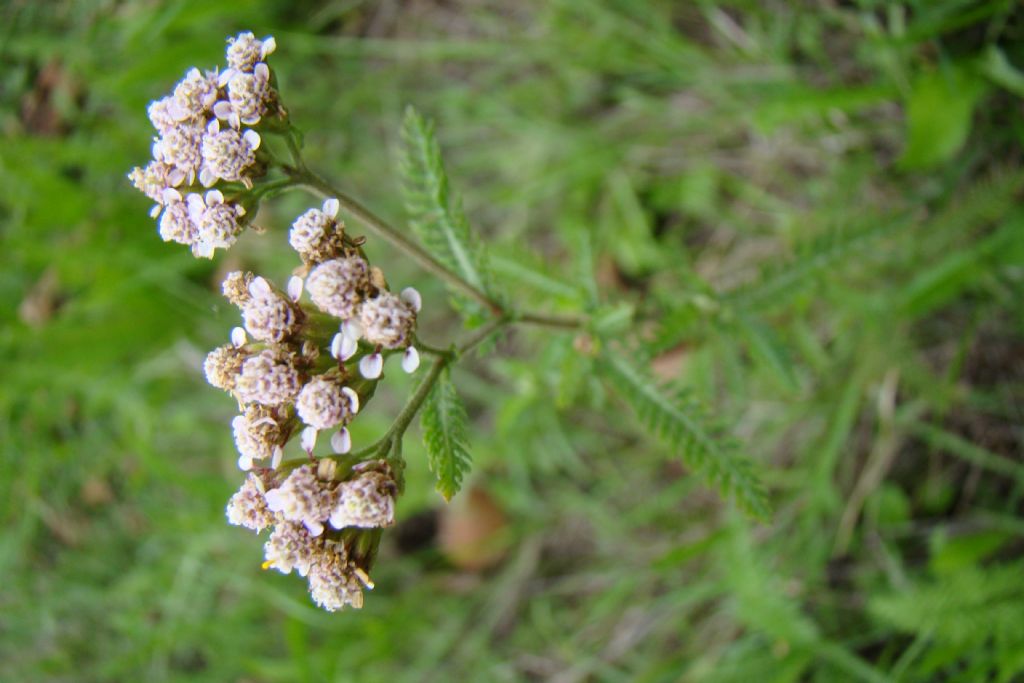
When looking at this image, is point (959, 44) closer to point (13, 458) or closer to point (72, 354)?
point (72, 354)

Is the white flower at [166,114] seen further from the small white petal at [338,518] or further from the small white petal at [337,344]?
the small white petal at [338,518]

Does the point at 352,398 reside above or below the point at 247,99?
below

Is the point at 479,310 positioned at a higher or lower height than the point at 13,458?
lower

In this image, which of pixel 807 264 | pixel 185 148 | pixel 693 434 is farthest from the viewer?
pixel 807 264

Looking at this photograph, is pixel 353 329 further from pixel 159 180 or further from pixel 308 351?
pixel 159 180

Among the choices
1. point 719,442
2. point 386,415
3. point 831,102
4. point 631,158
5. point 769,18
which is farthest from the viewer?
point 386,415

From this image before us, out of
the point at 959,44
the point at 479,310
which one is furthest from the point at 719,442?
the point at 959,44

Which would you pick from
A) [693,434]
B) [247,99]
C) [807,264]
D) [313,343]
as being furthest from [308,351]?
[807,264]
